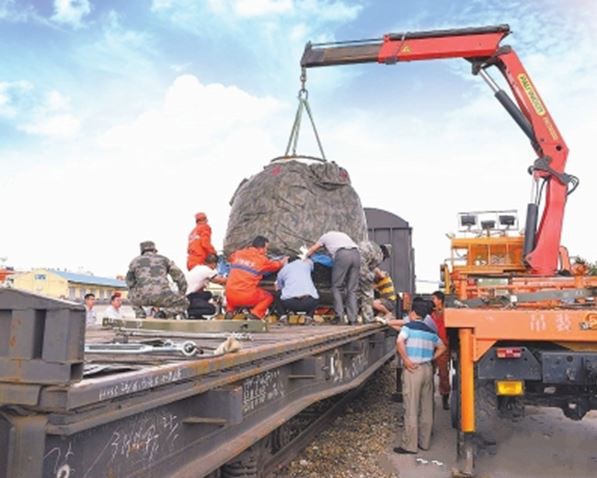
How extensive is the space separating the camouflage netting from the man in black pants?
825mm

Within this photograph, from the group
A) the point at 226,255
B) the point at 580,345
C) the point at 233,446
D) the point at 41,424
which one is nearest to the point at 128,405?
the point at 41,424

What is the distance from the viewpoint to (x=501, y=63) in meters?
9.74

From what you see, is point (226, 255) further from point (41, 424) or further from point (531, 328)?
point (41, 424)

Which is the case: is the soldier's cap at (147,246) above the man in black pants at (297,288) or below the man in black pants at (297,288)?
above

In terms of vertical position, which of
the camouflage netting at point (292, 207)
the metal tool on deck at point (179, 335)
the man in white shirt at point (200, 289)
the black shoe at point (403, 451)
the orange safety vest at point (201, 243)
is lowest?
the black shoe at point (403, 451)

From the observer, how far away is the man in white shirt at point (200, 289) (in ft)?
23.3

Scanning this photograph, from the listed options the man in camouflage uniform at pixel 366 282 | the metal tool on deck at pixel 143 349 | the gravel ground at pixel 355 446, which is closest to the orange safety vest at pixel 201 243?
the man in camouflage uniform at pixel 366 282

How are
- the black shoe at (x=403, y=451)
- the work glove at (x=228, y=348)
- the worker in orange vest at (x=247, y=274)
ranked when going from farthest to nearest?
the worker in orange vest at (x=247, y=274)
the black shoe at (x=403, y=451)
the work glove at (x=228, y=348)

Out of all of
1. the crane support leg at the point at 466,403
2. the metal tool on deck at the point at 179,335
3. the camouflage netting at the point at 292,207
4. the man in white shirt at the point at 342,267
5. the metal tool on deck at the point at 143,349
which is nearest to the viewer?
the metal tool on deck at the point at 143,349

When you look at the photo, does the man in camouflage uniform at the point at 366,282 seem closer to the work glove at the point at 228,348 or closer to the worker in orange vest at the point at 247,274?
the worker in orange vest at the point at 247,274

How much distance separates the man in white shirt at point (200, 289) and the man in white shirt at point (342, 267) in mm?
Answer: 1277

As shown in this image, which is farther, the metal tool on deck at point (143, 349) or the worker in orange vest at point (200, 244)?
the worker in orange vest at point (200, 244)

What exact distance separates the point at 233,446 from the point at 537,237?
313 inches

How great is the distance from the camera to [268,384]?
320 centimetres
